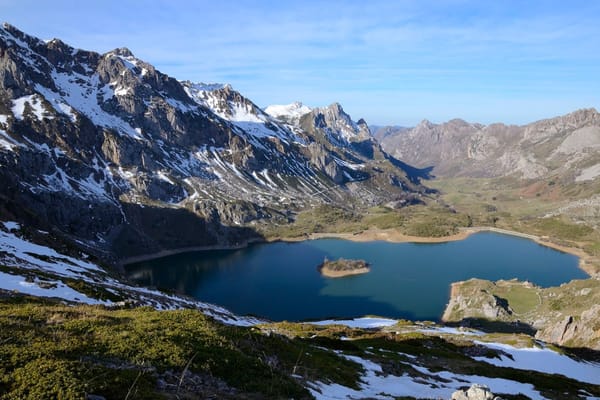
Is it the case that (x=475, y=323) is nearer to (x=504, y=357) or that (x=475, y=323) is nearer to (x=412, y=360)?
(x=504, y=357)

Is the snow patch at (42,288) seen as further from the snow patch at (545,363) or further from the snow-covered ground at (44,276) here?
the snow patch at (545,363)

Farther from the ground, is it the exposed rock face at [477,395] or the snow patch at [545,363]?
the exposed rock face at [477,395]

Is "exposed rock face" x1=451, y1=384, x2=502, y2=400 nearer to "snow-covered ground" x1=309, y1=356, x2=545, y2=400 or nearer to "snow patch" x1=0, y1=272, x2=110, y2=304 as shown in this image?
"snow-covered ground" x1=309, y1=356, x2=545, y2=400

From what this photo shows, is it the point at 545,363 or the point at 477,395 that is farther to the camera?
the point at 545,363

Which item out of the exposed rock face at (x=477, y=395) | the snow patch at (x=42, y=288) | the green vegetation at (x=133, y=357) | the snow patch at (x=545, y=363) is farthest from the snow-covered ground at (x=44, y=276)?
the exposed rock face at (x=477, y=395)

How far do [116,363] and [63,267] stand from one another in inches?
2272

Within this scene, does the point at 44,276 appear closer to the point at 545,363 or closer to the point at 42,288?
the point at 42,288

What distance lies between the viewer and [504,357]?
182 ft

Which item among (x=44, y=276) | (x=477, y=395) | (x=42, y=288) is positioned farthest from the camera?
(x=44, y=276)

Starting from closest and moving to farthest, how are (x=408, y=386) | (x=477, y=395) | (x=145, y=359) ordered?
(x=145, y=359) → (x=477, y=395) → (x=408, y=386)

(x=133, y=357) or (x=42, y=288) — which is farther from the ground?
(x=133, y=357)

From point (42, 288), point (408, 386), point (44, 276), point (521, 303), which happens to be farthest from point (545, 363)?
point (521, 303)

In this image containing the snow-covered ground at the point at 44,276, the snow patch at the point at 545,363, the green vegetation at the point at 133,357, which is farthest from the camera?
the snow patch at the point at 545,363

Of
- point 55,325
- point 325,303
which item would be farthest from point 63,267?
point 325,303
